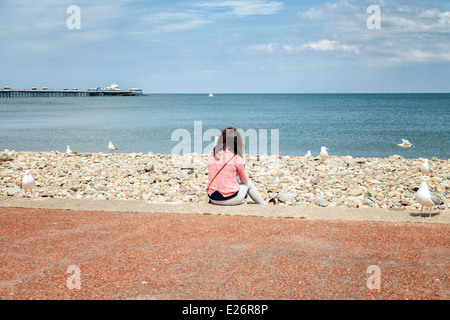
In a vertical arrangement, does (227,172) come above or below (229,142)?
below

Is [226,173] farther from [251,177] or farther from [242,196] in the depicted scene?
[251,177]

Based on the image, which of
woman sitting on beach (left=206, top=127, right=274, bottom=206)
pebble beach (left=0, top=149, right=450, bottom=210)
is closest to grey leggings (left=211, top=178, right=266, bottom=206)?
woman sitting on beach (left=206, top=127, right=274, bottom=206)

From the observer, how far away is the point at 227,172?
7.32 m

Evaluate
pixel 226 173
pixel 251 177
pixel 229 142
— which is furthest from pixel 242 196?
pixel 251 177

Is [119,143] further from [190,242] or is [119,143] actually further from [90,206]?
[190,242]

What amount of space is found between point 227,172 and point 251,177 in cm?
529

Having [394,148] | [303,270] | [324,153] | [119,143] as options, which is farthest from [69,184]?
[394,148]

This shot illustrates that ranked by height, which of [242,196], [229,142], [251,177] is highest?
[229,142]

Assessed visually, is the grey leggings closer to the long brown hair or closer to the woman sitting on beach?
the woman sitting on beach

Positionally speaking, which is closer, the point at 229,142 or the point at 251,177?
the point at 229,142

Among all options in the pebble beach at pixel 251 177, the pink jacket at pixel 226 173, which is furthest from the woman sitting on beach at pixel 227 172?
the pebble beach at pixel 251 177

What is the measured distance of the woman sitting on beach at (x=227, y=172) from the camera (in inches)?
286

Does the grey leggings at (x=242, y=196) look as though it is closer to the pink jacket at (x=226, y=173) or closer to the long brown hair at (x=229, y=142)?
the pink jacket at (x=226, y=173)

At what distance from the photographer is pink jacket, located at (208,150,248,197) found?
724 centimetres
